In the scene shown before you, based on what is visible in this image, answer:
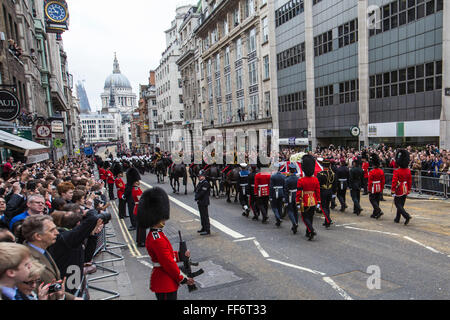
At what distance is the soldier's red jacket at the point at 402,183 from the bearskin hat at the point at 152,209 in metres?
7.85

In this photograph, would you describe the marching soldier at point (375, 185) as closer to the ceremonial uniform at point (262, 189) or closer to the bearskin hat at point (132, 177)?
the ceremonial uniform at point (262, 189)

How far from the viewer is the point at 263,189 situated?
10.8 metres

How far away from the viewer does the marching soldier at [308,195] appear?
8742mm


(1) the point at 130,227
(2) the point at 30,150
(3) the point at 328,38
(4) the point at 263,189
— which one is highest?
(3) the point at 328,38

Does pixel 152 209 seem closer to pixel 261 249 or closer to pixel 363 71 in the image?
pixel 261 249

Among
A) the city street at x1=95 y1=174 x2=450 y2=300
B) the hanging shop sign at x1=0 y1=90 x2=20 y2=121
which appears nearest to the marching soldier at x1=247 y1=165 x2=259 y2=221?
the city street at x1=95 y1=174 x2=450 y2=300

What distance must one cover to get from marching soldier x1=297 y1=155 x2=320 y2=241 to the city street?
433mm

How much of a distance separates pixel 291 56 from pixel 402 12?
13.8m

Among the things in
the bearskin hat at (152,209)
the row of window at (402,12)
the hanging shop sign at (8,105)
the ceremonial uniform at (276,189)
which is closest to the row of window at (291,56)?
the row of window at (402,12)

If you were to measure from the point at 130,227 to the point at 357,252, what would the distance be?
6.99 metres

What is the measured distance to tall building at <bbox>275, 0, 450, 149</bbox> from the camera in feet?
71.6

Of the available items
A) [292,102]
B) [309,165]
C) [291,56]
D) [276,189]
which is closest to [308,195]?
[309,165]
